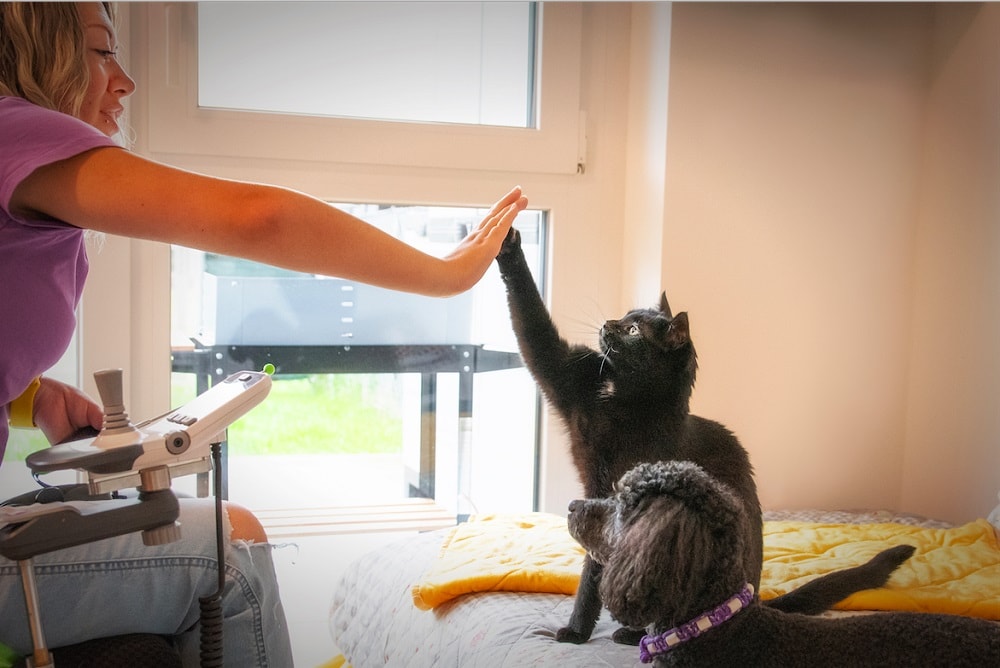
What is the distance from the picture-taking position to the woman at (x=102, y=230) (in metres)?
0.62

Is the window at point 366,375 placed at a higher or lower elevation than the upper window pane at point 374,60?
lower

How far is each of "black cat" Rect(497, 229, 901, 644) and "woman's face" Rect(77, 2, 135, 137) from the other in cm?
50

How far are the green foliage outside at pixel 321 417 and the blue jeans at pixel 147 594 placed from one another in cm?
48

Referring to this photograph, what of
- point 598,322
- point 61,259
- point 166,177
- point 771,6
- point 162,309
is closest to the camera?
point 166,177

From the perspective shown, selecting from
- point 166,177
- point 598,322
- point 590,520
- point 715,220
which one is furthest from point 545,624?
point 166,177

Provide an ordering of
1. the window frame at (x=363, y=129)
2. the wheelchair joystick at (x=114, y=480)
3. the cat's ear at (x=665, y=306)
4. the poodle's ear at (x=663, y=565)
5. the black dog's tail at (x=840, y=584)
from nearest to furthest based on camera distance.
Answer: the wheelchair joystick at (x=114, y=480) < the poodle's ear at (x=663, y=565) < the black dog's tail at (x=840, y=584) < the cat's ear at (x=665, y=306) < the window frame at (x=363, y=129)

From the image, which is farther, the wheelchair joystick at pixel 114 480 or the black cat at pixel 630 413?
the black cat at pixel 630 413

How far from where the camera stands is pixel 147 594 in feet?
2.68

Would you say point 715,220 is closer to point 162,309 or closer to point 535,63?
point 535,63

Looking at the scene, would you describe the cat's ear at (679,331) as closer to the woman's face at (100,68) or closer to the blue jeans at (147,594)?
the blue jeans at (147,594)

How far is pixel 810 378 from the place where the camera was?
1151 mm

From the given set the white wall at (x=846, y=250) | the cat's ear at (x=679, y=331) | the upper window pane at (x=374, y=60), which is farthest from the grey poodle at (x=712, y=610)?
the upper window pane at (x=374, y=60)

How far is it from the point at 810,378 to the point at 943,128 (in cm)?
42

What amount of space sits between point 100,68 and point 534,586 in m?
0.89
